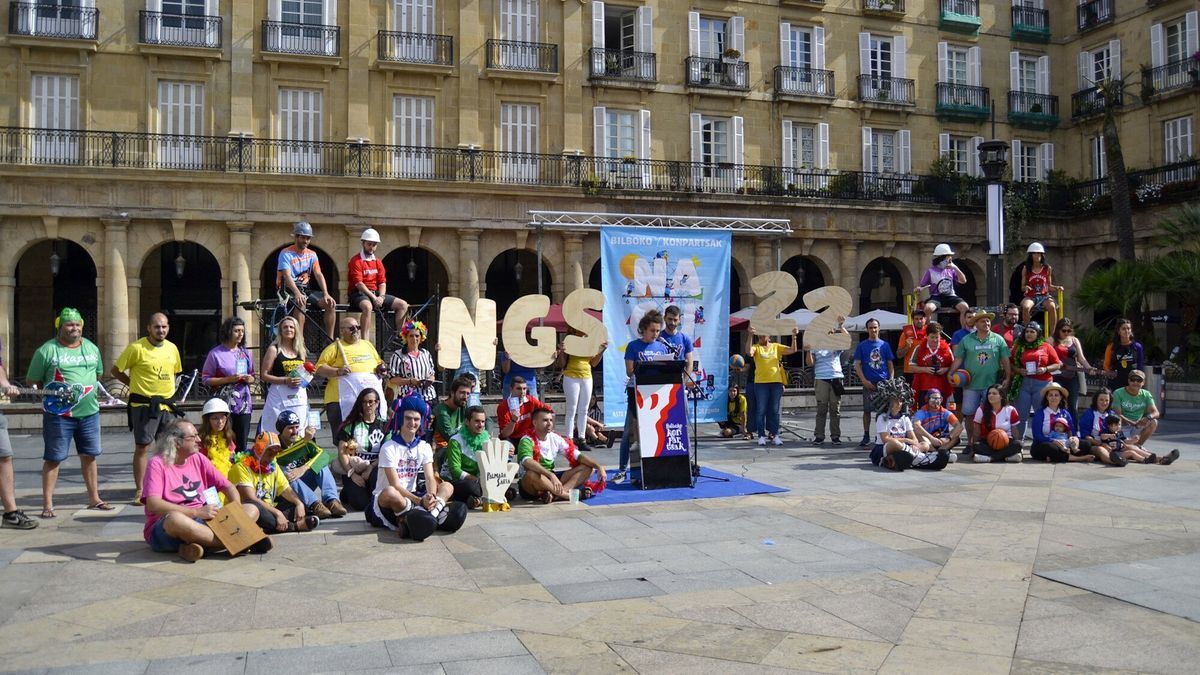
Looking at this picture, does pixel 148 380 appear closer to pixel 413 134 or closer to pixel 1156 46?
pixel 413 134

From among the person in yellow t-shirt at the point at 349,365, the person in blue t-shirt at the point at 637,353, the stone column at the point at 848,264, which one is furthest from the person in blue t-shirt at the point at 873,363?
the stone column at the point at 848,264

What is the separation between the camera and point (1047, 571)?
256 inches

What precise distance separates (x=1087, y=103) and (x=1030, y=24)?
3.15 m

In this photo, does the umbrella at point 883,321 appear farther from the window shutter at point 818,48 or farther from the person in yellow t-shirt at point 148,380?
the person in yellow t-shirt at point 148,380

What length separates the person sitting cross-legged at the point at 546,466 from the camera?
9242 millimetres

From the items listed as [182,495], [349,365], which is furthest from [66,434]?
[349,365]

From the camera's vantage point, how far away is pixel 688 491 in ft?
32.4

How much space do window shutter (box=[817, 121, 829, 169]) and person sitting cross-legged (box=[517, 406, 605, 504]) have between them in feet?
73.0

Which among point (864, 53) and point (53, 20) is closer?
point (53, 20)

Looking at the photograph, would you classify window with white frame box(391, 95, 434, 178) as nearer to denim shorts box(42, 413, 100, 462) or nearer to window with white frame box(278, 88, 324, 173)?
window with white frame box(278, 88, 324, 173)

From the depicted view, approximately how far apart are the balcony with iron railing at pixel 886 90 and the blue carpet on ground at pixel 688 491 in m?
22.6

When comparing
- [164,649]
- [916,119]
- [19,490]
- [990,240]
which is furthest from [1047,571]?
[916,119]

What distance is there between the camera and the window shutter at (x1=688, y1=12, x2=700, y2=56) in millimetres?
28547

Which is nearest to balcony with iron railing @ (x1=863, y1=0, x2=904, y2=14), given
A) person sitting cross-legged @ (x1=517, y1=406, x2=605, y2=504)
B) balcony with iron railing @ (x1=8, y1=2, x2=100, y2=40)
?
balcony with iron railing @ (x1=8, y1=2, x2=100, y2=40)
